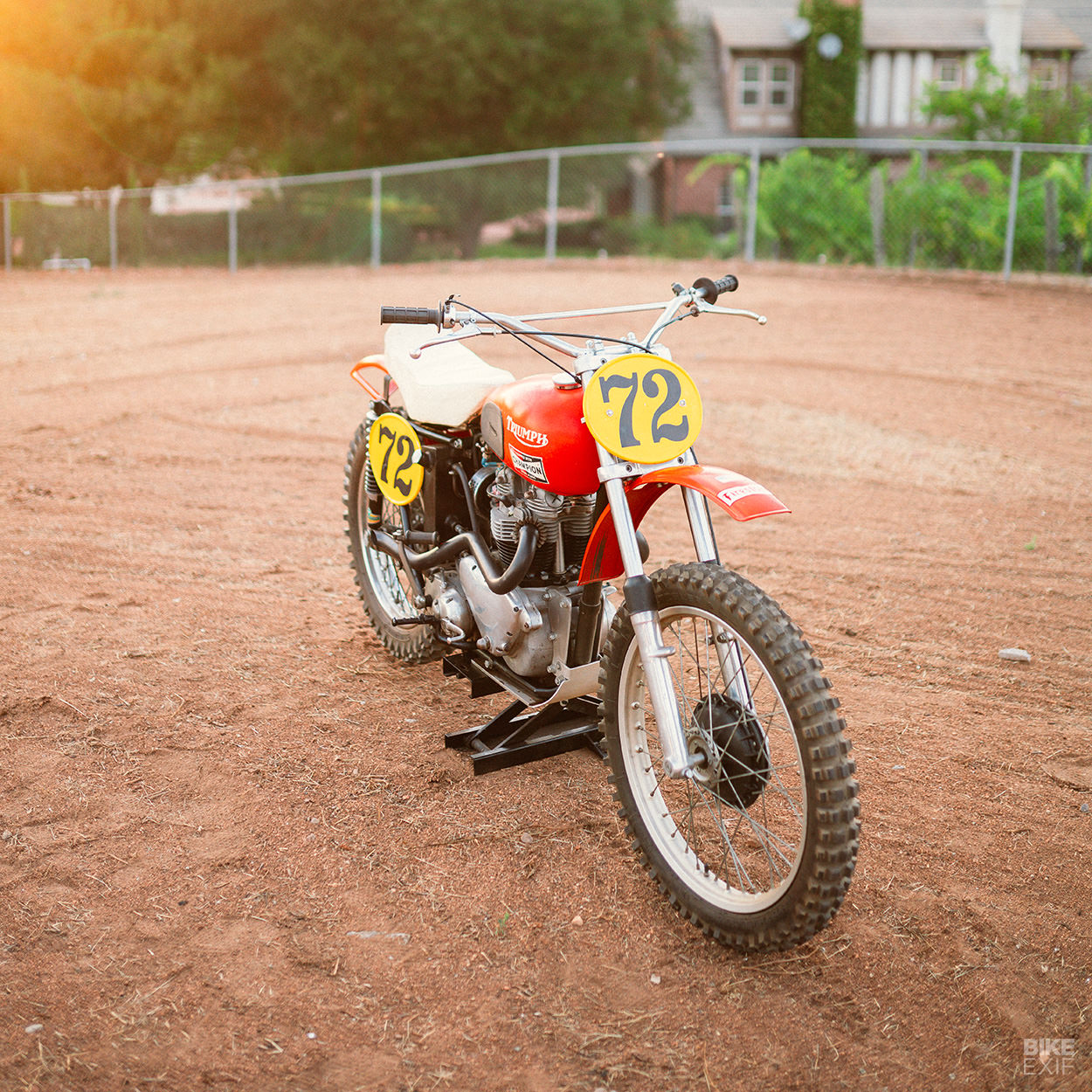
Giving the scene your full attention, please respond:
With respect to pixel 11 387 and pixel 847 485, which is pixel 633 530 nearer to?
pixel 847 485

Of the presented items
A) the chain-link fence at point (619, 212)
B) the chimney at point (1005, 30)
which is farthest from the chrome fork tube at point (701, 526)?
the chimney at point (1005, 30)

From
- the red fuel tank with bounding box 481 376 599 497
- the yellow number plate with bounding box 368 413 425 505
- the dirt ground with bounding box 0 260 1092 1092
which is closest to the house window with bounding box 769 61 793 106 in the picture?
the dirt ground with bounding box 0 260 1092 1092

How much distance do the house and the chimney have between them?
0.10 feet

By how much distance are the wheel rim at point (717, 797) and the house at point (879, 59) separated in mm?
36403

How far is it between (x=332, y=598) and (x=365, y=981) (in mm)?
2913

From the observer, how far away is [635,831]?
324 centimetres

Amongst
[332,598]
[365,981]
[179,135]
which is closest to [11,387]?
[332,598]

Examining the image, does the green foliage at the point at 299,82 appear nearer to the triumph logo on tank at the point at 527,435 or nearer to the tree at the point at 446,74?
the tree at the point at 446,74

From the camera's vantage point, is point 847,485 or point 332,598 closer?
point 332,598

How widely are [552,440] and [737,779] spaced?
108 centimetres

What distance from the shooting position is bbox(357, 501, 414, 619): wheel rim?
16.4 feet

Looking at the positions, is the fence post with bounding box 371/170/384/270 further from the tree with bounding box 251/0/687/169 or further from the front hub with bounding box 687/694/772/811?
the front hub with bounding box 687/694/772/811

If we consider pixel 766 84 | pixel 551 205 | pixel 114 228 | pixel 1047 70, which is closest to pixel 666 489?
pixel 551 205

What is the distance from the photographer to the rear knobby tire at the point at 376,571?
4859 millimetres
